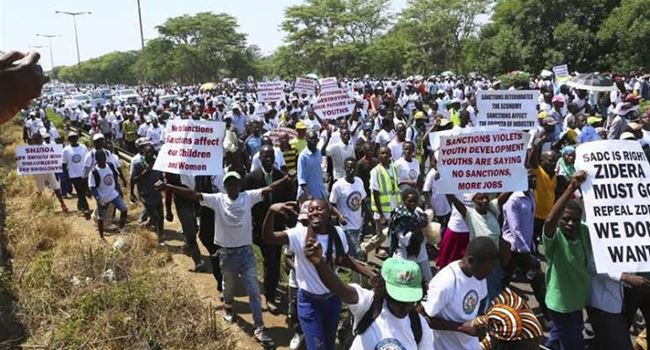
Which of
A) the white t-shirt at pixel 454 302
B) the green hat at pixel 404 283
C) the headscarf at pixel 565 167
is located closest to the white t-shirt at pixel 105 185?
the headscarf at pixel 565 167

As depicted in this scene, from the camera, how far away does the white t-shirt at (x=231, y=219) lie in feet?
18.8

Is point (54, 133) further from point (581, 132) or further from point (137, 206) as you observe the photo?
point (581, 132)

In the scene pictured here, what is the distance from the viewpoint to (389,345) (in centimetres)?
318

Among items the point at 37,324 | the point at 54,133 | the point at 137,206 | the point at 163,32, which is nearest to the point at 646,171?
the point at 37,324

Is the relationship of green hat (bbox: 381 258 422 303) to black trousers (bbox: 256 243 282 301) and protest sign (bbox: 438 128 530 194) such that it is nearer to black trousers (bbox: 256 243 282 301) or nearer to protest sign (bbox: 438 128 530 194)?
protest sign (bbox: 438 128 530 194)

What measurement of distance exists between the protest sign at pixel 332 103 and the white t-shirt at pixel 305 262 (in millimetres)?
6669

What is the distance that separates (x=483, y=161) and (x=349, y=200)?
170 cm

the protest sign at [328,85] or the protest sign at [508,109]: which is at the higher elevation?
the protest sign at [328,85]

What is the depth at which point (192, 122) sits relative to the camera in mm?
6234

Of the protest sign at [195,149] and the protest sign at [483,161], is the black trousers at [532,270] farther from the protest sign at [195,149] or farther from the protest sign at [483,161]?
the protest sign at [195,149]

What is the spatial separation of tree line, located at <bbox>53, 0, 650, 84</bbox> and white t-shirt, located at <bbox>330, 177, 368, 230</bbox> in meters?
30.0

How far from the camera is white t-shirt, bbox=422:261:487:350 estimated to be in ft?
12.1

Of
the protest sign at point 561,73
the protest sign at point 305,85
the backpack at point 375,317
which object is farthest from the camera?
the protest sign at point 561,73

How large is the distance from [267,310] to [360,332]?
340cm
